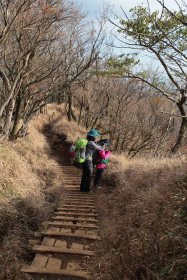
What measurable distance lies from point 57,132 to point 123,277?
20.7 metres

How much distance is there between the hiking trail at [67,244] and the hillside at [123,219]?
21 cm

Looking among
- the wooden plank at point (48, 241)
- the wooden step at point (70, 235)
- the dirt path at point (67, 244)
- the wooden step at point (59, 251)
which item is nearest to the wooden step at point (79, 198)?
the dirt path at point (67, 244)

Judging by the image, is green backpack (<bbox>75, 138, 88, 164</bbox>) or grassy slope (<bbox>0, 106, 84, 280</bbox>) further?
green backpack (<bbox>75, 138, 88, 164</bbox>)

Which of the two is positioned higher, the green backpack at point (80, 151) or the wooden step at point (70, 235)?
the green backpack at point (80, 151)

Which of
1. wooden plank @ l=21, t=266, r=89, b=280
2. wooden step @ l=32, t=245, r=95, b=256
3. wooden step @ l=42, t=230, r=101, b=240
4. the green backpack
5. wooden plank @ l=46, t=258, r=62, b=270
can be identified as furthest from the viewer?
the green backpack

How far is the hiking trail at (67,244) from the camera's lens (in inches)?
175

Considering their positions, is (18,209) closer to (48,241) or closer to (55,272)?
(48,241)

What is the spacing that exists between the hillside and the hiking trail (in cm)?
21

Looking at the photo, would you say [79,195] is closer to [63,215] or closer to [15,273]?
[63,215]

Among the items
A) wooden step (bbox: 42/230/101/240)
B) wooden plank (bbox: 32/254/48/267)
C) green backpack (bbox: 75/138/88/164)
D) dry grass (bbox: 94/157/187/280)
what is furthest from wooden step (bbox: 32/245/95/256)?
green backpack (bbox: 75/138/88/164)

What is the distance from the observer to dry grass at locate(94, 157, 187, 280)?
3742mm

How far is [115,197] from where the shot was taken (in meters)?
8.59

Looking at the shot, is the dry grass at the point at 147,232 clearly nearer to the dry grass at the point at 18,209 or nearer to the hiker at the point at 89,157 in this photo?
the dry grass at the point at 18,209

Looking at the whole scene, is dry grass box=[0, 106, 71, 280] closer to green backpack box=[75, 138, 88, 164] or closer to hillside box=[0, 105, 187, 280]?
hillside box=[0, 105, 187, 280]
